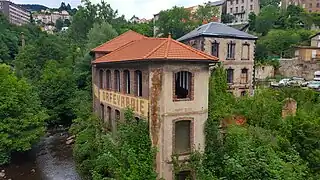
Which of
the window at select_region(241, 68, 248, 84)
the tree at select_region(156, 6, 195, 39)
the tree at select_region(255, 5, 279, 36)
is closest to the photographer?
the window at select_region(241, 68, 248, 84)

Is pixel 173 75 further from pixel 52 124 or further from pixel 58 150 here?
pixel 52 124

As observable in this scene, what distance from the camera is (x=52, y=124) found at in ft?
138

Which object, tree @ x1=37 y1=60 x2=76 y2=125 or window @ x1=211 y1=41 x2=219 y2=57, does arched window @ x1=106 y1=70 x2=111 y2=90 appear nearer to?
window @ x1=211 y1=41 x2=219 y2=57

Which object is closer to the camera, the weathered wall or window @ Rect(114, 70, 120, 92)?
window @ Rect(114, 70, 120, 92)

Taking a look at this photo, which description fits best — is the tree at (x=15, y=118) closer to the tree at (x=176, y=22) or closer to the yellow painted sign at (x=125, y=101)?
the yellow painted sign at (x=125, y=101)

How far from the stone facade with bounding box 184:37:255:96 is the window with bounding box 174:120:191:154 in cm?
1692

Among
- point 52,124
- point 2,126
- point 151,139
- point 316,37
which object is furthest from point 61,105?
point 316,37

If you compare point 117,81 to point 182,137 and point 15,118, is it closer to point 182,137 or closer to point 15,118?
point 182,137

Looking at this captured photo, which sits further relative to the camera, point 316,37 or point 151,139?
point 316,37

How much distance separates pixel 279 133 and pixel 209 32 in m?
15.6

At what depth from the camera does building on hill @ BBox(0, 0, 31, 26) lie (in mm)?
140125

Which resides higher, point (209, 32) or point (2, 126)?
point (209, 32)

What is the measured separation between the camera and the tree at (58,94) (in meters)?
41.3

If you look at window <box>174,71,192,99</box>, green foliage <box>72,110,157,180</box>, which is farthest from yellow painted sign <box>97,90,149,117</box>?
window <box>174,71,192,99</box>
